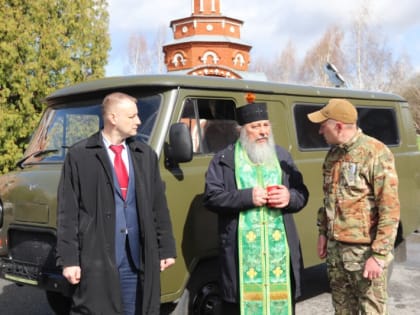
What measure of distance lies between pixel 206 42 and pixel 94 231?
3559 cm

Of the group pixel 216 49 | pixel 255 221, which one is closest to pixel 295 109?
pixel 255 221

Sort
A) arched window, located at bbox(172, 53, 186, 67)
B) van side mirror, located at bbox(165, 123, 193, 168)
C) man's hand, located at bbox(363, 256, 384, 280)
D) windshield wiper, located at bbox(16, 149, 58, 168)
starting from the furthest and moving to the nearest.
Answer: arched window, located at bbox(172, 53, 186, 67) < windshield wiper, located at bbox(16, 149, 58, 168) < van side mirror, located at bbox(165, 123, 193, 168) < man's hand, located at bbox(363, 256, 384, 280)

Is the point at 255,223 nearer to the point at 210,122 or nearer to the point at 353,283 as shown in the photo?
the point at 353,283

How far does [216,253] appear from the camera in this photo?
434 cm

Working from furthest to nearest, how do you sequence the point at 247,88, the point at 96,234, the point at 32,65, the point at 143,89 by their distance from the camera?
the point at 32,65, the point at 247,88, the point at 143,89, the point at 96,234

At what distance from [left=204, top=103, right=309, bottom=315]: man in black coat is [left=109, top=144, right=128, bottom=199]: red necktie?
67 centimetres

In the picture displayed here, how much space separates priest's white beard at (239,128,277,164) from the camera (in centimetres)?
359

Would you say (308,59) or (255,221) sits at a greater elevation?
(308,59)

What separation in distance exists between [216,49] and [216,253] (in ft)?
113

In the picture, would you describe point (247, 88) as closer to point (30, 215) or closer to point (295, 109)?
point (295, 109)

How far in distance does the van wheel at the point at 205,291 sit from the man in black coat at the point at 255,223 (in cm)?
67

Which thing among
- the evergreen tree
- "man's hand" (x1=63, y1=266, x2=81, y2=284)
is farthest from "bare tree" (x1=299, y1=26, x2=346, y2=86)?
"man's hand" (x1=63, y1=266, x2=81, y2=284)

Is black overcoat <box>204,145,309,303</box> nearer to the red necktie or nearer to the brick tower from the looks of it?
the red necktie

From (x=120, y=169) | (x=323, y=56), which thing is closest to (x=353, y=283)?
(x=120, y=169)
